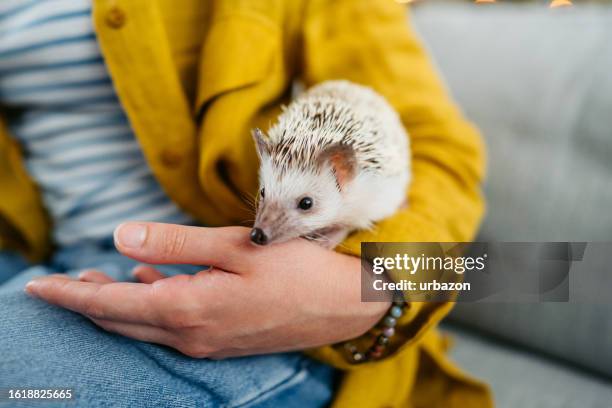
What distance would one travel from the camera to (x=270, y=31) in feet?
3.27

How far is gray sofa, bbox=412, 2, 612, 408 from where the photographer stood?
125 centimetres

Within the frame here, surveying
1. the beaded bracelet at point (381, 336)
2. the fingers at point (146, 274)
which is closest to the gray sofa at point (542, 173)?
the beaded bracelet at point (381, 336)

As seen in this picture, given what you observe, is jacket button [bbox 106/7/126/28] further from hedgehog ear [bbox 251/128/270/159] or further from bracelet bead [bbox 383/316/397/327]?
bracelet bead [bbox 383/316/397/327]

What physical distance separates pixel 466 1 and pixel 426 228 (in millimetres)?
1145

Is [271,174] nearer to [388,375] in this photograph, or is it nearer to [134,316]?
[134,316]

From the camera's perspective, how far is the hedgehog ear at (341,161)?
773mm

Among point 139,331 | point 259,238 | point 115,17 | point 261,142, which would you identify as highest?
point 115,17

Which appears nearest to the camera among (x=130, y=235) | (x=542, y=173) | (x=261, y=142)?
(x=130, y=235)

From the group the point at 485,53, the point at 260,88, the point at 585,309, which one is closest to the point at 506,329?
the point at 585,309

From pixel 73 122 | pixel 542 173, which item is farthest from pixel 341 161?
pixel 542 173

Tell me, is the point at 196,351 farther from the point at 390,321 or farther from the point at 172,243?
the point at 390,321

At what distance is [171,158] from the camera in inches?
38.8

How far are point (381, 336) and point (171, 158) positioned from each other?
1.79 feet

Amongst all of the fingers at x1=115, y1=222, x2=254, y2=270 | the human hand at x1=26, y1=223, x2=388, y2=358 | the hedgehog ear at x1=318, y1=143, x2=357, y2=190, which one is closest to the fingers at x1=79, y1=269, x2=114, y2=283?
the human hand at x1=26, y1=223, x2=388, y2=358
